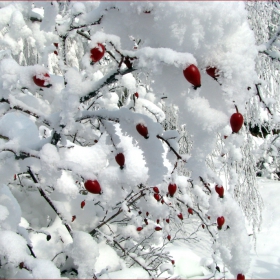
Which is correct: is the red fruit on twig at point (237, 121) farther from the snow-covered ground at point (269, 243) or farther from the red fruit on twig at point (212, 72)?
the snow-covered ground at point (269, 243)

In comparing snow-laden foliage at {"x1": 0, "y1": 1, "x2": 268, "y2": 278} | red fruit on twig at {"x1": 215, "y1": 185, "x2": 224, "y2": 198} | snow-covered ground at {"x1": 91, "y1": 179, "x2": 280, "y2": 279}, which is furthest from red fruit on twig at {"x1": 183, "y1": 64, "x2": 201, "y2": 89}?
snow-covered ground at {"x1": 91, "y1": 179, "x2": 280, "y2": 279}

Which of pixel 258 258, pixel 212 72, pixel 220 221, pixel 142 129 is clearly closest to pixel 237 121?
pixel 212 72

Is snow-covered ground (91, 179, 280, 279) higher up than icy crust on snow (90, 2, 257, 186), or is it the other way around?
icy crust on snow (90, 2, 257, 186)

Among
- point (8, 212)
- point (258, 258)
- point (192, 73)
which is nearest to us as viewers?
point (192, 73)

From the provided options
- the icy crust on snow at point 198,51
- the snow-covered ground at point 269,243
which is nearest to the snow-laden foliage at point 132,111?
the icy crust on snow at point 198,51

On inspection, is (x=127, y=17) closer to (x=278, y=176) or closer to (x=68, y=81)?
(x=68, y=81)

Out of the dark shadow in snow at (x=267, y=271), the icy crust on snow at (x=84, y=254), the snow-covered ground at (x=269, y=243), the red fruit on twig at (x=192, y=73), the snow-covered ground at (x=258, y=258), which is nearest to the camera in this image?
the red fruit on twig at (x=192, y=73)

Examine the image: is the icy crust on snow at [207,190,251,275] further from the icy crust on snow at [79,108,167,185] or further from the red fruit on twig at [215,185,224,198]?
the icy crust on snow at [79,108,167,185]

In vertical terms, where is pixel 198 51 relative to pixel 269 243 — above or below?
above

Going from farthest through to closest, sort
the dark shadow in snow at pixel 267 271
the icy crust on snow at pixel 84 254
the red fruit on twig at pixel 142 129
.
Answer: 1. the dark shadow in snow at pixel 267 271
2. the icy crust on snow at pixel 84 254
3. the red fruit on twig at pixel 142 129

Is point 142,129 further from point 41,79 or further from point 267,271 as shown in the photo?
point 267,271

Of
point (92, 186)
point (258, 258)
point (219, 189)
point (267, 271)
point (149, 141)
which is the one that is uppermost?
point (149, 141)

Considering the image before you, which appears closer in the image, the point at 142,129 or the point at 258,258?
the point at 142,129

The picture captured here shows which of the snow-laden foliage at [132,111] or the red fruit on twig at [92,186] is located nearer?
the snow-laden foliage at [132,111]
